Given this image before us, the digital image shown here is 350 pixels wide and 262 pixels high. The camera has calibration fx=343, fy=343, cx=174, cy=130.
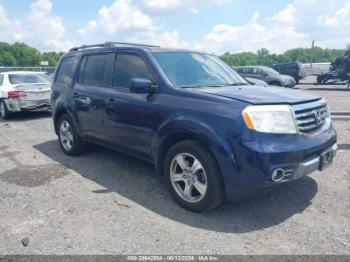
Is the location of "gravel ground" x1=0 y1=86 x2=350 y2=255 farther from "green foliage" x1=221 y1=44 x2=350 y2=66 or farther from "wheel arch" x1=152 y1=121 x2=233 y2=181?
"green foliage" x1=221 y1=44 x2=350 y2=66

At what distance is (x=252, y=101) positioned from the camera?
11.6 feet

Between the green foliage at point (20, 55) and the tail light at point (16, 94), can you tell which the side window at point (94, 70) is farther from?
the green foliage at point (20, 55)

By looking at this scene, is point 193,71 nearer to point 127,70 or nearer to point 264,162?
point 127,70

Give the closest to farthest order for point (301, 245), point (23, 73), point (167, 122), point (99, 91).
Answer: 1. point (301, 245)
2. point (167, 122)
3. point (99, 91)
4. point (23, 73)

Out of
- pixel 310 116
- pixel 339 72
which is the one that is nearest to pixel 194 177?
pixel 310 116

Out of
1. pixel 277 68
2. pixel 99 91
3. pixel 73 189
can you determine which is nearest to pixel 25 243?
pixel 73 189

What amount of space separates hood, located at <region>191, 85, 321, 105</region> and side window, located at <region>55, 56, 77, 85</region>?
9.56ft

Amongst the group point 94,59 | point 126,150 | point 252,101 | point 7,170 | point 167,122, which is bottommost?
point 7,170

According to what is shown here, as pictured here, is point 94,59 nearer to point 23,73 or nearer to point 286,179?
point 286,179

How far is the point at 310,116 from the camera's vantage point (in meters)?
3.75

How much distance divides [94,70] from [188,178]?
2.65m

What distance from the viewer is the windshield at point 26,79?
11.1 meters

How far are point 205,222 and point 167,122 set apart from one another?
3.97ft

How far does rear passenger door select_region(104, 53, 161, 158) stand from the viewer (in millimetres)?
4344
